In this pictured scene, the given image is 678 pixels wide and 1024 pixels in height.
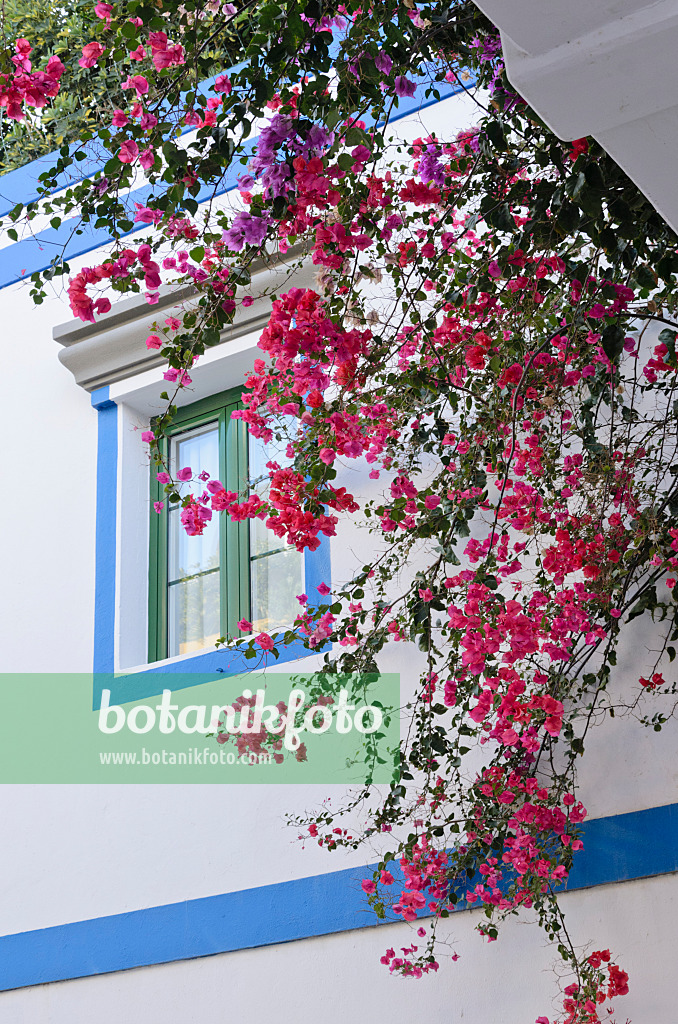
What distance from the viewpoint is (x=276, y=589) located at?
4.06 metres

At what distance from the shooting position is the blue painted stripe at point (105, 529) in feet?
13.4

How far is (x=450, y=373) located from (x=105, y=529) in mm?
1963

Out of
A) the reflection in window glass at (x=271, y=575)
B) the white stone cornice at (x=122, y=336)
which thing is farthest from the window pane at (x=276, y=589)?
the white stone cornice at (x=122, y=336)

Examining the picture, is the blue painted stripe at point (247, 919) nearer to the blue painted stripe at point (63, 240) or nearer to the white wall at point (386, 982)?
the white wall at point (386, 982)

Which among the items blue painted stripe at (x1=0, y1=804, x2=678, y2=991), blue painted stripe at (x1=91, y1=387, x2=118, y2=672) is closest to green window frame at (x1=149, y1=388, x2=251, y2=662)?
blue painted stripe at (x1=91, y1=387, x2=118, y2=672)

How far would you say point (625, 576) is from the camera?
113 inches

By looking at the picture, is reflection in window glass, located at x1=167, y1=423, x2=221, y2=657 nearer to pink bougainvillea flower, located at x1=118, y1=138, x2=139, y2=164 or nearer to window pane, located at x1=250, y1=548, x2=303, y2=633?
window pane, located at x1=250, y1=548, x2=303, y2=633

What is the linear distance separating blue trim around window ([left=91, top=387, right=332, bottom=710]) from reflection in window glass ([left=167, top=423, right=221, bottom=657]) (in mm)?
256

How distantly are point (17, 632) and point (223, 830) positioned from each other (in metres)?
1.31

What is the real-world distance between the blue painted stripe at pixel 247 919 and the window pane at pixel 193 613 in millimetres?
1015

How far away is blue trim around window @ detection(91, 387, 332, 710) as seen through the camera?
377cm

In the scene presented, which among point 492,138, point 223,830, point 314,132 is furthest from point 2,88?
point 223,830

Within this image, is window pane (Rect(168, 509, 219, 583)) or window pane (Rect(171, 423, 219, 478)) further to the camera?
window pane (Rect(171, 423, 219, 478))

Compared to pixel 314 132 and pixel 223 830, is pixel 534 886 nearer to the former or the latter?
pixel 223 830
